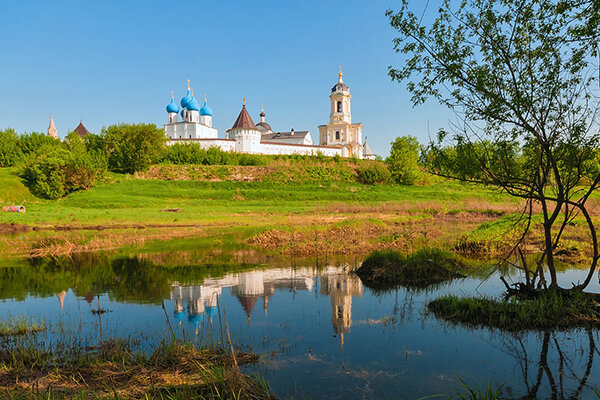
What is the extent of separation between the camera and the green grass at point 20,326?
7879mm

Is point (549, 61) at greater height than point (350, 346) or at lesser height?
greater

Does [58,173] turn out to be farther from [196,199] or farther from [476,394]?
[476,394]

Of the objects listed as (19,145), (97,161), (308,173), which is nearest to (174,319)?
(97,161)

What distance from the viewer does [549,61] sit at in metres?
7.58

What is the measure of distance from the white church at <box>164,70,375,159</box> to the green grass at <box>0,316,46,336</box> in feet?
238

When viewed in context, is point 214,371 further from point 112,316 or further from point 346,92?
point 346,92

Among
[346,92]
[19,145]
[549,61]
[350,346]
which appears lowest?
[350,346]

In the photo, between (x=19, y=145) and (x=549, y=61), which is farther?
(x=19, y=145)

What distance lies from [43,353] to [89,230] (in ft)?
67.4

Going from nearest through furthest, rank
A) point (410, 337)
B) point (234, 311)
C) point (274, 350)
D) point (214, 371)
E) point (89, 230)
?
1. point (214, 371)
2. point (274, 350)
3. point (410, 337)
4. point (234, 311)
5. point (89, 230)

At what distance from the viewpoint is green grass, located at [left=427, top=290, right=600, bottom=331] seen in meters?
7.83

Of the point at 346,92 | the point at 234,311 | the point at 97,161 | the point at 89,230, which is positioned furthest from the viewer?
the point at 346,92

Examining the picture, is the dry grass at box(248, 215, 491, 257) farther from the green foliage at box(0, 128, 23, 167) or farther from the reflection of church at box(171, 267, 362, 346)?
the green foliage at box(0, 128, 23, 167)

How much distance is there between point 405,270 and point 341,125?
292ft
